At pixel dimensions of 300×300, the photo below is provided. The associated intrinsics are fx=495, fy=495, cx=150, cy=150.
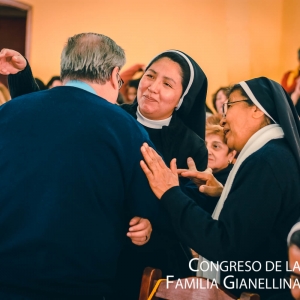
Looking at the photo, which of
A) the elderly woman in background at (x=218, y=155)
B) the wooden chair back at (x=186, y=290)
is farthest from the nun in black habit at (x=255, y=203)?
the elderly woman in background at (x=218, y=155)

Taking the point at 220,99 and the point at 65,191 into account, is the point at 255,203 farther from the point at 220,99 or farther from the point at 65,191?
the point at 220,99

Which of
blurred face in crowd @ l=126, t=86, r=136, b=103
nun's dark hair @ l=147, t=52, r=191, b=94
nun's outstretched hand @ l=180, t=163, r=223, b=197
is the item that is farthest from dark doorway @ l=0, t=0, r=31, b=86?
nun's outstretched hand @ l=180, t=163, r=223, b=197

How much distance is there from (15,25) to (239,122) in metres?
4.16

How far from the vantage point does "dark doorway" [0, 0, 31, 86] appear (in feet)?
17.8

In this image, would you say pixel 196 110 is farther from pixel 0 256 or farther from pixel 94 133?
pixel 0 256

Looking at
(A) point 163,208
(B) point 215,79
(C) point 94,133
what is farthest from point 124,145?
(B) point 215,79

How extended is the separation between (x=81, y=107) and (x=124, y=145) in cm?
20

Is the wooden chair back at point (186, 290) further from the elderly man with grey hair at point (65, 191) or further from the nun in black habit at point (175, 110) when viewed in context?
the nun in black habit at point (175, 110)

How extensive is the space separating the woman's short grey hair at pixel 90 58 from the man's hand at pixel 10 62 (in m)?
0.39

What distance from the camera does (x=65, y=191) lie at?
1.60m

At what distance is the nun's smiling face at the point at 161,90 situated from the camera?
2434 mm

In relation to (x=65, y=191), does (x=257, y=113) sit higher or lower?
A: higher

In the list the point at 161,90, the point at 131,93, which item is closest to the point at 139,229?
the point at 161,90

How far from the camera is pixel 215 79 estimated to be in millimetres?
5480
